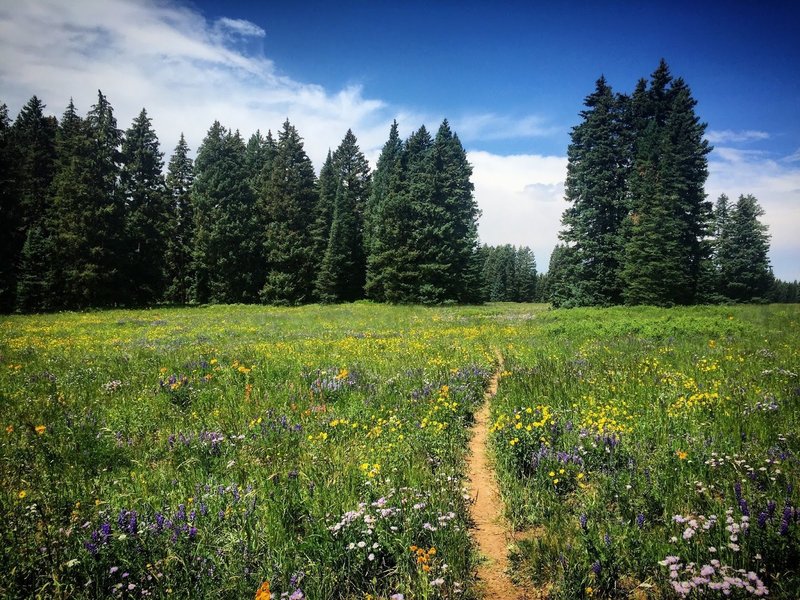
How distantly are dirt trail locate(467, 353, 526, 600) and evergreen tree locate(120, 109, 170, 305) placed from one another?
43381 mm

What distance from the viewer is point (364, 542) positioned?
3.30 m

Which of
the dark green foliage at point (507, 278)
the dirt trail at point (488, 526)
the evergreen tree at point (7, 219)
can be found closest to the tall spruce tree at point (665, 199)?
the dirt trail at point (488, 526)

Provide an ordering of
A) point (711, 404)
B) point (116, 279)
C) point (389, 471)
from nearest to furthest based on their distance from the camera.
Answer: point (389, 471)
point (711, 404)
point (116, 279)

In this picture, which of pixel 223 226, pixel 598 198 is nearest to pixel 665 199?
pixel 598 198

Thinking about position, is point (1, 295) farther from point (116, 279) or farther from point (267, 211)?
point (267, 211)

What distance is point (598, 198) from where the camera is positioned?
35656mm

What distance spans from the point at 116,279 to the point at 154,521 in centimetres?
4197

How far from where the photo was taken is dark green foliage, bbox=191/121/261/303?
44219mm

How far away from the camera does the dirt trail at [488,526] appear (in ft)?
10.9

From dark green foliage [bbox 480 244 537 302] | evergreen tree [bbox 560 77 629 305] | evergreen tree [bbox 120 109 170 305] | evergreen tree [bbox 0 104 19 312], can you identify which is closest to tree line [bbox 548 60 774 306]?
evergreen tree [bbox 560 77 629 305]

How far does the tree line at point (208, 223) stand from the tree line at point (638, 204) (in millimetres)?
13655

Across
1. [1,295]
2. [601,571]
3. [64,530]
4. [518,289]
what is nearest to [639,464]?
[601,571]

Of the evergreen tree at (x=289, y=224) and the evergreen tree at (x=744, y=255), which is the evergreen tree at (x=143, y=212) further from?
the evergreen tree at (x=744, y=255)

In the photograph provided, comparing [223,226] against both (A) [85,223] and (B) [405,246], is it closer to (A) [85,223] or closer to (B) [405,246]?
(A) [85,223]
